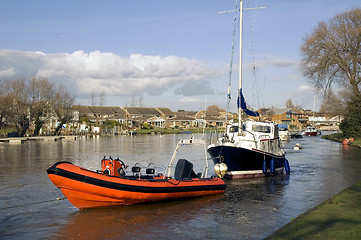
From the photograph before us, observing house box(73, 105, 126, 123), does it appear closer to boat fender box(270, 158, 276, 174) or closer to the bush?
the bush

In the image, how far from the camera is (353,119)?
5447 cm

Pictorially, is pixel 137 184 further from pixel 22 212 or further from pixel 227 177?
pixel 227 177

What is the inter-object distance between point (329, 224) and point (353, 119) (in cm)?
4693

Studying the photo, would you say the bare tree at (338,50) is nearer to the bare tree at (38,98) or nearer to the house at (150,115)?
the bare tree at (38,98)

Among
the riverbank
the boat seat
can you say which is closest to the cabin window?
the boat seat

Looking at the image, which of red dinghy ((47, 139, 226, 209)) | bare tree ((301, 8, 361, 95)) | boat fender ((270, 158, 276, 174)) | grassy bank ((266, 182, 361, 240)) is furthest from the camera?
bare tree ((301, 8, 361, 95))

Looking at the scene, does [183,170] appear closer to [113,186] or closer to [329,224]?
[113,186]

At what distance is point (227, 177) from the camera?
2397 centimetres

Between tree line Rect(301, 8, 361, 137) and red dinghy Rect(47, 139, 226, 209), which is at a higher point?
tree line Rect(301, 8, 361, 137)

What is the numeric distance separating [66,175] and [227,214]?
6.13 m

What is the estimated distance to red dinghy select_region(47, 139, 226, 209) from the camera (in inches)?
586

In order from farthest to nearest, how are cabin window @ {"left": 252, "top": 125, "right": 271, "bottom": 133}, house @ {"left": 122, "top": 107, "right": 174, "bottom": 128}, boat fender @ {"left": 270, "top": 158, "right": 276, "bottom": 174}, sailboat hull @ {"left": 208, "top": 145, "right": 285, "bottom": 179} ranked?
1. house @ {"left": 122, "top": 107, "right": 174, "bottom": 128}
2. cabin window @ {"left": 252, "top": 125, "right": 271, "bottom": 133}
3. boat fender @ {"left": 270, "top": 158, "right": 276, "bottom": 174}
4. sailboat hull @ {"left": 208, "top": 145, "right": 285, "bottom": 179}

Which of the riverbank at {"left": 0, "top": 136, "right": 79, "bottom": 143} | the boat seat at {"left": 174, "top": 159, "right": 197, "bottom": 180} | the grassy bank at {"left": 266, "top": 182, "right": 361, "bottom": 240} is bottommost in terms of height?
the grassy bank at {"left": 266, "top": 182, "right": 361, "bottom": 240}

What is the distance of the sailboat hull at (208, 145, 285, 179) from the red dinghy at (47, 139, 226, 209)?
4970 mm
